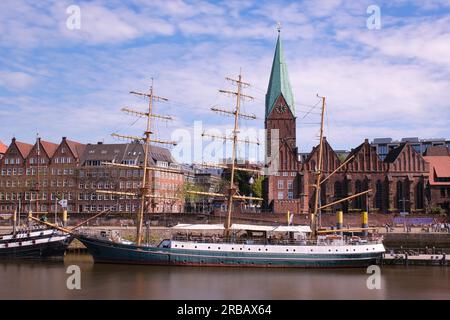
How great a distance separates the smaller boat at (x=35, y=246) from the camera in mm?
65938

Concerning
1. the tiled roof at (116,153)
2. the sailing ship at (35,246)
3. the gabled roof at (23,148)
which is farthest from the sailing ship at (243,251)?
the gabled roof at (23,148)

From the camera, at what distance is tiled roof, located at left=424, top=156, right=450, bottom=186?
344 feet

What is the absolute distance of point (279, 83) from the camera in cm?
11606

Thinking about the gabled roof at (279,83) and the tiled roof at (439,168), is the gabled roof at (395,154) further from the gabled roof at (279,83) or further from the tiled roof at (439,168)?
the gabled roof at (279,83)

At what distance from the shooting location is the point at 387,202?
103938 millimetres

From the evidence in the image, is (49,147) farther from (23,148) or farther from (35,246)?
(35,246)

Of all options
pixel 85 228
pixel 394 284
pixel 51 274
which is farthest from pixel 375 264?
pixel 85 228

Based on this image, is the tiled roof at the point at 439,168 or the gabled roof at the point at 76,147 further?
the gabled roof at the point at 76,147

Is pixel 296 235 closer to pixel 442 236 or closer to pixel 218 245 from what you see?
pixel 218 245

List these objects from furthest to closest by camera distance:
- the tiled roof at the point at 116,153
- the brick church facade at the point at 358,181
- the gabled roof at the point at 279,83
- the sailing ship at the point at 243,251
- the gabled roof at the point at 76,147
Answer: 1. the gabled roof at the point at 279,83
2. the gabled roof at the point at 76,147
3. the tiled roof at the point at 116,153
4. the brick church facade at the point at 358,181
5. the sailing ship at the point at 243,251

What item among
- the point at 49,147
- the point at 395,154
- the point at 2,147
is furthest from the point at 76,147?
the point at 395,154

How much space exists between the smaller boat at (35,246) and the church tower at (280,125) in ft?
159
